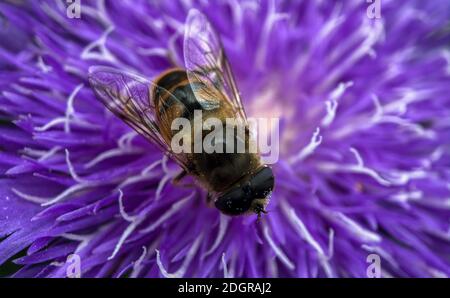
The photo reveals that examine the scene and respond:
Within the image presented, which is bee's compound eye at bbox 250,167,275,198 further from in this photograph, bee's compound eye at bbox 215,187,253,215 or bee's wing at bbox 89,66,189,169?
bee's wing at bbox 89,66,189,169

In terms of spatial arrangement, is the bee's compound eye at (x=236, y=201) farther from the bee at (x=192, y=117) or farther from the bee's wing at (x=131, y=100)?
the bee's wing at (x=131, y=100)

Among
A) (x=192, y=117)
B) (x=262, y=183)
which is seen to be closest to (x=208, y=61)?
(x=192, y=117)

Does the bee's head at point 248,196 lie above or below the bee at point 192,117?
below

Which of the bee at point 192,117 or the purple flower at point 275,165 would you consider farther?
the purple flower at point 275,165

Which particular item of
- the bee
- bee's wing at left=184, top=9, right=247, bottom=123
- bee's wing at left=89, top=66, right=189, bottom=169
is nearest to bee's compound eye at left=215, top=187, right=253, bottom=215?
the bee

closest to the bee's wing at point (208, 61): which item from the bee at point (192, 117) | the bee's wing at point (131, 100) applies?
the bee at point (192, 117)
